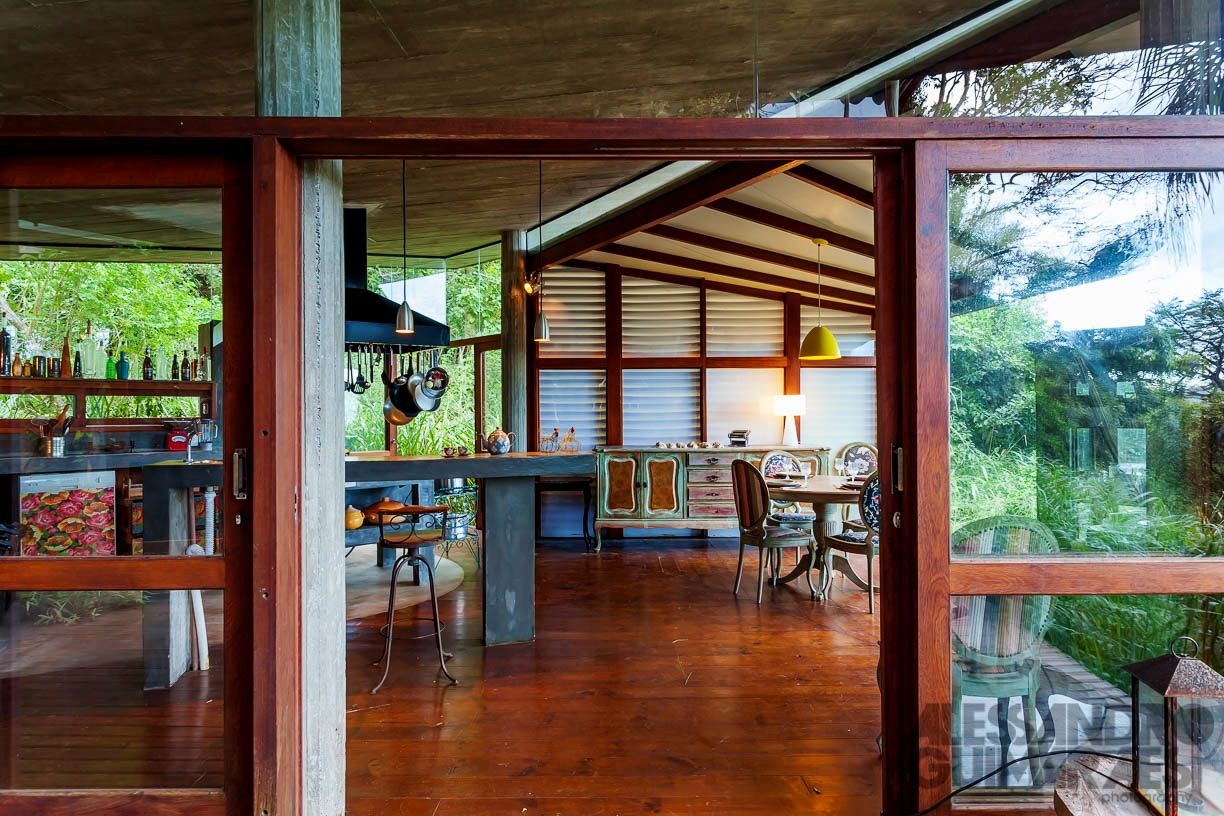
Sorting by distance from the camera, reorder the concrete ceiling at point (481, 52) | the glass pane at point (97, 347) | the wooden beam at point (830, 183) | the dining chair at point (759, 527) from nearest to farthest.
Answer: the glass pane at point (97, 347)
the concrete ceiling at point (481, 52)
the wooden beam at point (830, 183)
the dining chair at point (759, 527)

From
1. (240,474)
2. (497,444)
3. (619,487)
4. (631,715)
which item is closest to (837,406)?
(619,487)

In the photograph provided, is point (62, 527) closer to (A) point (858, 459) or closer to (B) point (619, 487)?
(B) point (619, 487)

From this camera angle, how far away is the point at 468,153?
1947mm

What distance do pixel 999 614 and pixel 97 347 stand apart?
2841mm

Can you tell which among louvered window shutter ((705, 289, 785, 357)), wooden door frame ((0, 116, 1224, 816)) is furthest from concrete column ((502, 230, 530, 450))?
wooden door frame ((0, 116, 1224, 816))

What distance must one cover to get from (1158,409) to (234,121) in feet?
9.12

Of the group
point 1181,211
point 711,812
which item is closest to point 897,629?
point 711,812

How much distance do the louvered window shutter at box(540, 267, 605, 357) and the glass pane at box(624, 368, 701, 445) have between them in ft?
1.83

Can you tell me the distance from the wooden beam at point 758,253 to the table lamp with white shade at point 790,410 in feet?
4.33

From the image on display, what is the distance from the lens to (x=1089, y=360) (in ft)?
6.17

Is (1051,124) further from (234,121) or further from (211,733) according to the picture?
(211,733)

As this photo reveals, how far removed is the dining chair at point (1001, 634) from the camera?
6.09 ft

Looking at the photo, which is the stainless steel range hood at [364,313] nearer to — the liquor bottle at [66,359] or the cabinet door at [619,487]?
the cabinet door at [619,487]

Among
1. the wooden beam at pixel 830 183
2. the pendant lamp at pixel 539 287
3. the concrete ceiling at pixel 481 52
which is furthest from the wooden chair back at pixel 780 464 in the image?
the concrete ceiling at pixel 481 52
